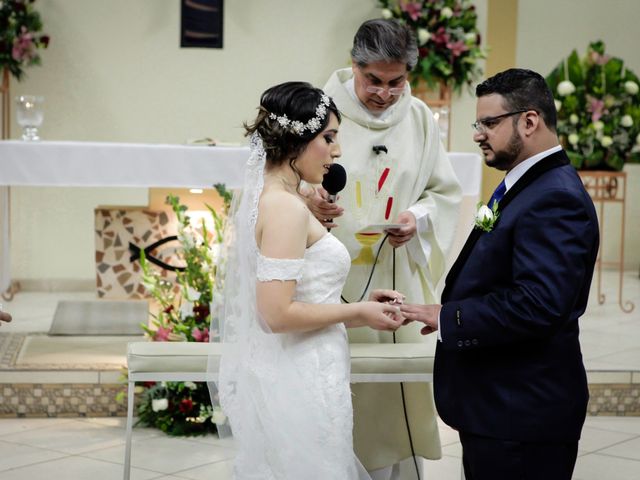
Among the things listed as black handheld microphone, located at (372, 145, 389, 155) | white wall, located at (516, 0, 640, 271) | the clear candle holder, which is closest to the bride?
black handheld microphone, located at (372, 145, 389, 155)

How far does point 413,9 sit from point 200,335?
4.46 metres

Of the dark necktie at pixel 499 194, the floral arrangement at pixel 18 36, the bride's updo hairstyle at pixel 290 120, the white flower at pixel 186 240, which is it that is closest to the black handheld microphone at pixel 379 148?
the bride's updo hairstyle at pixel 290 120

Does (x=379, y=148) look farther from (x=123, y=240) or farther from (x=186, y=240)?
(x=123, y=240)

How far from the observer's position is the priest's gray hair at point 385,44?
3387mm

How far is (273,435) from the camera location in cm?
281

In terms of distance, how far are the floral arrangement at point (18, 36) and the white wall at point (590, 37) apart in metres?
4.90

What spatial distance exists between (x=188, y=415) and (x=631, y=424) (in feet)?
7.87

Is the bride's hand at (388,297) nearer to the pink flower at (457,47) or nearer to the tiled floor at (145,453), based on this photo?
→ the tiled floor at (145,453)

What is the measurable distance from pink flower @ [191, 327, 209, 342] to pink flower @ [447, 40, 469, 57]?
4376mm

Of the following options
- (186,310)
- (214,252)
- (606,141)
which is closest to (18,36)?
(214,252)

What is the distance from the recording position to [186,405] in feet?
16.7

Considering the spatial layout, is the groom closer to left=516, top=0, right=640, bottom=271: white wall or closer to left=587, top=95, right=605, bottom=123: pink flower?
left=587, top=95, right=605, bottom=123: pink flower

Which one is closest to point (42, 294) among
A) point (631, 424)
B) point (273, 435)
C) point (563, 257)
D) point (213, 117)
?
point (213, 117)

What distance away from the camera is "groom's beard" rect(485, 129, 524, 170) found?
2600 mm
